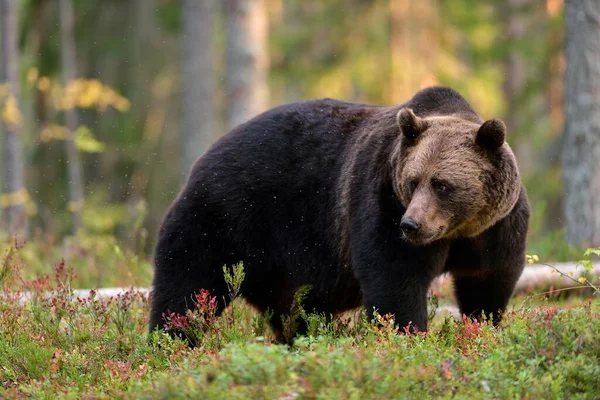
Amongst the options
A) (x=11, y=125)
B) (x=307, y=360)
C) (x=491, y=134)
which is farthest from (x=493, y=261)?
(x=11, y=125)

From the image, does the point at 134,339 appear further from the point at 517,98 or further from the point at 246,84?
the point at 517,98

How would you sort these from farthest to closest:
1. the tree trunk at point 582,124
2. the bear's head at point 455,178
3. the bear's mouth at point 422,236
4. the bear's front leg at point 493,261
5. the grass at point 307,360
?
the tree trunk at point 582,124 < the bear's front leg at point 493,261 < the bear's head at point 455,178 < the bear's mouth at point 422,236 < the grass at point 307,360

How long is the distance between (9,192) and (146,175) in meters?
9.06

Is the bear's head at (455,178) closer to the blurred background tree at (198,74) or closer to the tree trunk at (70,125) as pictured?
the blurred background tree at (198,74)

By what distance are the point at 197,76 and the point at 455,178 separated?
12.3 m

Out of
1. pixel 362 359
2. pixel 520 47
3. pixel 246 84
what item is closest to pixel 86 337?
pixel 362 359

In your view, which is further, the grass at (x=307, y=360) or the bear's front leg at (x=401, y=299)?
the bear's front leg at (x=401, y=299)

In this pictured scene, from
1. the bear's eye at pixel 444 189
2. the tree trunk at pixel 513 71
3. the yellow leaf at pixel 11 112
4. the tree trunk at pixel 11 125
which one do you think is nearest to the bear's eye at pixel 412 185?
the bear's eye at pixel 444 189

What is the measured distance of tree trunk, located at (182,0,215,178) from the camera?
56.3 ft

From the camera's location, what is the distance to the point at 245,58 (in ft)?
48.2

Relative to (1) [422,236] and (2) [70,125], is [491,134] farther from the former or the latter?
(2) [70,125]

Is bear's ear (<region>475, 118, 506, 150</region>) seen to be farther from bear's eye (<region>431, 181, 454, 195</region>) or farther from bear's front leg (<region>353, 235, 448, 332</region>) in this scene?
bear's front leg (<region>353, 235, 448, 332</region>)

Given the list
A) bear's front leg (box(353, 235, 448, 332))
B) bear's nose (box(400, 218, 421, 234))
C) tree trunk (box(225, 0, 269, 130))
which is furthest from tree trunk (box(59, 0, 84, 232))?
bear's nose (box(400, 218, 421, 234))

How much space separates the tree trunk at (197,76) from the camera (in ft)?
56.3
